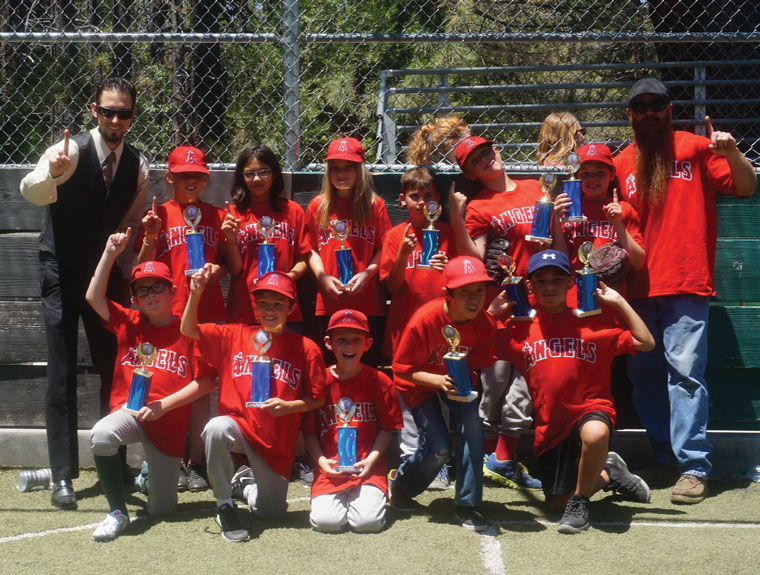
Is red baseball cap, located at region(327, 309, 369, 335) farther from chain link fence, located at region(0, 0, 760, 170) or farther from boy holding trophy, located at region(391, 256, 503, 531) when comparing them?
chain link fence, located at region(0, 0, 760, 170)

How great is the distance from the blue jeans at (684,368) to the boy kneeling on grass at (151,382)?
8.05ft

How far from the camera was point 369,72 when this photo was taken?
237 inches

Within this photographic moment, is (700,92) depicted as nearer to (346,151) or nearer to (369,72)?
(369,72)

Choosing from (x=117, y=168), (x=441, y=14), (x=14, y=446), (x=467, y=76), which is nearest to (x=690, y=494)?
(x=117, y=168)

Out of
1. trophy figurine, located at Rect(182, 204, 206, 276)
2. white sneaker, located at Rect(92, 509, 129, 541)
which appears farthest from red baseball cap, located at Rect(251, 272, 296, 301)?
white sneaker, located at Rect(92, 509, 129, 541)

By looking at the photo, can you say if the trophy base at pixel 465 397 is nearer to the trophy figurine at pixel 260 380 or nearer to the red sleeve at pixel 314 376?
the red sleeve at pixel 314 376

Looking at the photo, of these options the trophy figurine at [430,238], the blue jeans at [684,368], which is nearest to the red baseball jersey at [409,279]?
the trophy figurine at [430,238]

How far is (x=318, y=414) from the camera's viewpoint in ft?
14.7

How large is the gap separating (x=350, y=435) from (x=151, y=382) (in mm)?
1081

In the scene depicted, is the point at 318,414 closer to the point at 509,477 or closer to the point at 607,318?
the point at 509,477

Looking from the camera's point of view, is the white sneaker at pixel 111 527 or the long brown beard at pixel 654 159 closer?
the white sneaker at pixel 111 527

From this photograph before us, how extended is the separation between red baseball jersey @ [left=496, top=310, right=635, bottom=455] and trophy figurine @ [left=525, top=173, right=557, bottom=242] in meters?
0.42

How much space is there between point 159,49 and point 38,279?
587 centimetres

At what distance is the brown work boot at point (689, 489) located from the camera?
454cm
